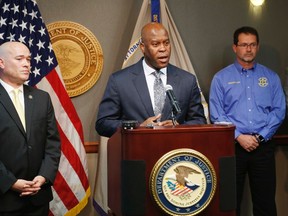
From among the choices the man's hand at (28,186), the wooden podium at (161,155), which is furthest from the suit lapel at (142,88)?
the man's hand at (28,186)

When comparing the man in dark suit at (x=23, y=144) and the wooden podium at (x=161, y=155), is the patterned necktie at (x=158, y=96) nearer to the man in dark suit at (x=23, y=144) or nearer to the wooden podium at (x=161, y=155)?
the wooden podium at (x=161, y=155)

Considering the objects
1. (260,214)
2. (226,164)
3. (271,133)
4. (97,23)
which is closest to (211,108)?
(271,133)

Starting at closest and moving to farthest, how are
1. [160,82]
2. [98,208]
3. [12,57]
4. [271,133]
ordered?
1. [160,82]
2. [12,57]
3. [271,133]
4. [98,208]

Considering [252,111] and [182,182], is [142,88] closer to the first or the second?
[182,182]

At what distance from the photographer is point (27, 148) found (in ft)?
8.89

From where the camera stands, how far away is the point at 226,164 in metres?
2.03

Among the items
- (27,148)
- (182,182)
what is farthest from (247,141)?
(182,182)

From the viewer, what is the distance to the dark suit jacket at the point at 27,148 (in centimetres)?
266

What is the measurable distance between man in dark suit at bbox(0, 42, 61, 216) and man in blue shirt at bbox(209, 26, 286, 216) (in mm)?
1555

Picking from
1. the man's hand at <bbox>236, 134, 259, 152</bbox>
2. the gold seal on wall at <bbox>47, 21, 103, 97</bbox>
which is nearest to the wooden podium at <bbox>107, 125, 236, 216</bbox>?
the man's hand at <bbox>236, 134, 259, 152</bbox>

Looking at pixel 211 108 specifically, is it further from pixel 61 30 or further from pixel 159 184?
pixel 159 184

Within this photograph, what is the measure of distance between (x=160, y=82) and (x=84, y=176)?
1.67 m

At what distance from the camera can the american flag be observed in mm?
3797

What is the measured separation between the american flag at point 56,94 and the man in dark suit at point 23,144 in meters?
0.96
